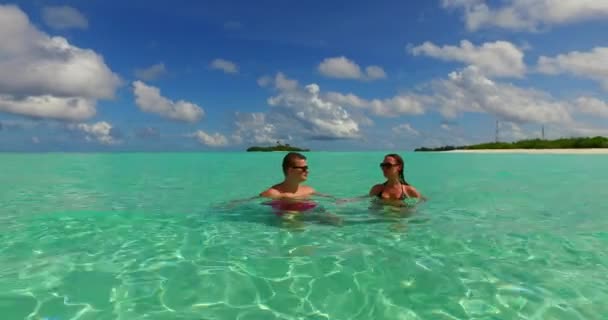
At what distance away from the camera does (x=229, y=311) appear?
12.5 feet

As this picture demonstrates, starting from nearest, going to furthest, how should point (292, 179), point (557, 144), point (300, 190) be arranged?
point (292, 179) < point (300, 190) < point (557, 144)

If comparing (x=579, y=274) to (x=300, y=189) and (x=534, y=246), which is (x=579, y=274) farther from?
(x=300, y=189)

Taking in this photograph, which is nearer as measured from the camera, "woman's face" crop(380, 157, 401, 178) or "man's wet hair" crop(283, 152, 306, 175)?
"man's wet hair" crop(283, 152, 306, 175)

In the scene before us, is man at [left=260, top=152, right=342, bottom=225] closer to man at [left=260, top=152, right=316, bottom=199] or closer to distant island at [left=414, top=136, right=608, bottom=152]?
man at [left=260, top=152, right=316, bottom=199]

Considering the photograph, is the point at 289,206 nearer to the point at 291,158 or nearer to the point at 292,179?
the point at 292,179

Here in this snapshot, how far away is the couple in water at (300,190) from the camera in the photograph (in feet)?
25.9

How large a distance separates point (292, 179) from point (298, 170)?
31 centimetres

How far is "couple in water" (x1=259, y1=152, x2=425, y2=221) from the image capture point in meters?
7.90

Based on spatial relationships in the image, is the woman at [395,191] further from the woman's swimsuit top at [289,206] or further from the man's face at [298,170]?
the man's face at [298,170]

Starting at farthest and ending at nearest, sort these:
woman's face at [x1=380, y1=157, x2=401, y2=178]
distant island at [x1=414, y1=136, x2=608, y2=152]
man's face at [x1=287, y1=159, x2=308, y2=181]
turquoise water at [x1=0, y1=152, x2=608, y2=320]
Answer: distant island at [x1=414, y1=136, x2=608, y2=152] → woman's face at [x1=380, y1=157, x2=401, y2=178] → man's face at [x1=287, y1=159, x2=308, y2=181] → turquoise water at [x1=0, y1=152, x2=608, y2=320]

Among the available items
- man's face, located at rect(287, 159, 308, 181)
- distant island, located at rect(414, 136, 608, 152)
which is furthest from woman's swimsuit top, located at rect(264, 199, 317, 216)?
distant island, located at rect(414, 136, 608, 152)

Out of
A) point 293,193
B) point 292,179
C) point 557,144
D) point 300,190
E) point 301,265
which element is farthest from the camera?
point 557,144

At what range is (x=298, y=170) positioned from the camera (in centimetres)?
788

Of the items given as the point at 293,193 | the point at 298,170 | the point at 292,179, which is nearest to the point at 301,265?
the point at 298,170
